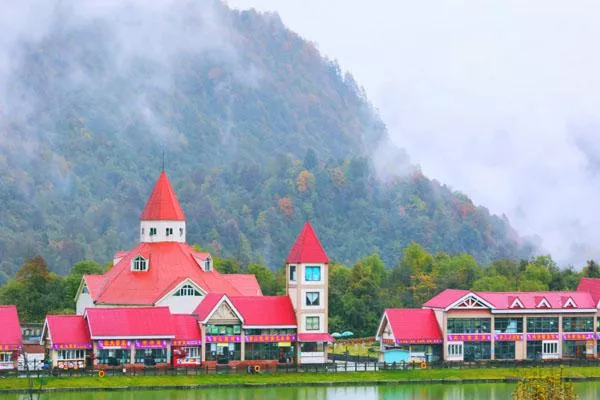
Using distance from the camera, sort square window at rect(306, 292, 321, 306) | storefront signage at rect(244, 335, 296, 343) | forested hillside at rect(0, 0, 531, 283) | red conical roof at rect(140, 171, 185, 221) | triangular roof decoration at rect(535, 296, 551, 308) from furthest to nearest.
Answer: forested hillside at rect(0, 0, 531, 283), red conical roof at rect(140, 171, 185, 221), triangular roof decoration at rect(535, 296, 551, 308), square window at rect(306, 292, 321, 306), storefront signage at rect(244, 335, 296, 343)

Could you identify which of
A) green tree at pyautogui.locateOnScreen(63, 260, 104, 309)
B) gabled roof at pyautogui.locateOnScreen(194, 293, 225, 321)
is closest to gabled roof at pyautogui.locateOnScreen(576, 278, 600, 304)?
gabled roof at pyautogui.locateOnScreen(194, 293, 225, 321)

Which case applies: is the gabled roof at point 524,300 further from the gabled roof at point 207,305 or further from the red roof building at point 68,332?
the red roof building at point 68,332

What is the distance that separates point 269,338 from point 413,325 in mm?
7972

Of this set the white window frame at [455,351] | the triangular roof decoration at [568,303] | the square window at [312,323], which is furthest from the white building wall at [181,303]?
the triangular roof decoration at [568,303]

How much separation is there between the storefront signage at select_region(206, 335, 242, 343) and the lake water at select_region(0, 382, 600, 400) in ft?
27.0

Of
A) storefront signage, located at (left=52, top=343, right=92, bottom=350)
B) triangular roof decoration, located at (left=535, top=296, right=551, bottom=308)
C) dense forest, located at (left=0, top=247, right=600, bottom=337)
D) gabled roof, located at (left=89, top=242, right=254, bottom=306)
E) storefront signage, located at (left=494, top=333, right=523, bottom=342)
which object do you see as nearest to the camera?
storefront signage, located at (left=52, top=343, right=92, bottom=350)

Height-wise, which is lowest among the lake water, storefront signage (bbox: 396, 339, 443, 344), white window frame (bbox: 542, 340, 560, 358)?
the lake water

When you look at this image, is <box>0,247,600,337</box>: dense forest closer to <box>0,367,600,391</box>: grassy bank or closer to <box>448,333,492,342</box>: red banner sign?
<box>448,333,492,342</box>: red banner sign

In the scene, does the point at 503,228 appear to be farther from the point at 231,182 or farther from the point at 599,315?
the point at 599,315

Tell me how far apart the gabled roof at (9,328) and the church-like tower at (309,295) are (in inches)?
591

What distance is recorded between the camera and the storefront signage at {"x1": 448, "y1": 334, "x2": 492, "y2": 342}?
283 ft

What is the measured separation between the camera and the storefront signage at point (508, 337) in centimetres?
8731

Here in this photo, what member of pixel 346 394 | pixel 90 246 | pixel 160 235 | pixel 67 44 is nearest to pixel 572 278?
pixel 160 235

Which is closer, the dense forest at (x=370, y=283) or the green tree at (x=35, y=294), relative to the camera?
the green tree at (x=35, y=294)
